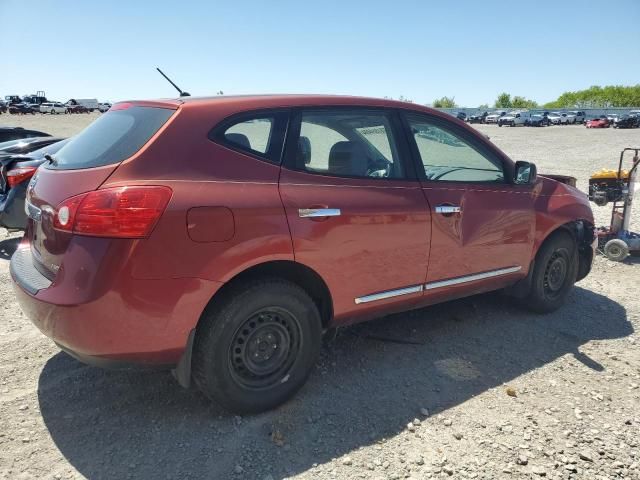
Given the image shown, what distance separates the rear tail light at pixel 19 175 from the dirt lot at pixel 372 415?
2472 millimetres

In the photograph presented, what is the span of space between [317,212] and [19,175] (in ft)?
15.8

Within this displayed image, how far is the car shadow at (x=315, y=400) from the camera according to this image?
2.60 meters

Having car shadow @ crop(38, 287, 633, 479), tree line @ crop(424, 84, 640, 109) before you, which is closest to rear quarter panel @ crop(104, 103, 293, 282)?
car shadow @ crop(38, 287, 633, 479)

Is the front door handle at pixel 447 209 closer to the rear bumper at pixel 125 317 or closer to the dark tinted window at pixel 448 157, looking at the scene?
the dark tinted window at pixel 448 157

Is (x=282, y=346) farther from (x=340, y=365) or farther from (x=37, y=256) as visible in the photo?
(x=37, y=256)

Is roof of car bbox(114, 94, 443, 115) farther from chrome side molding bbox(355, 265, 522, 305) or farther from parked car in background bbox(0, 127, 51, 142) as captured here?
parked car in background bbox(0, 127, 51, 142)

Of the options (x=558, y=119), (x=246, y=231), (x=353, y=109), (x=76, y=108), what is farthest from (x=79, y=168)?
(x=76, y=108)

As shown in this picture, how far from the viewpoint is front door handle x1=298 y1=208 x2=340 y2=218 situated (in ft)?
9.32

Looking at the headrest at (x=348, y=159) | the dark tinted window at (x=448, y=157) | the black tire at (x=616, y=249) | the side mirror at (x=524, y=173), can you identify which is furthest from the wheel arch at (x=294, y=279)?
the black tire at (x=616, y=249)

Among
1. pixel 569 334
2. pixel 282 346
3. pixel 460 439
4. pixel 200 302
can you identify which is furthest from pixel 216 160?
pixel 569 334

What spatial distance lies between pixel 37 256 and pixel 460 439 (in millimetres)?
2549

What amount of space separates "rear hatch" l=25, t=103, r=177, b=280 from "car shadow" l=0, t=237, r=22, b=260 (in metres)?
3.69

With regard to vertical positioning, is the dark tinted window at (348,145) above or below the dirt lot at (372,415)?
above

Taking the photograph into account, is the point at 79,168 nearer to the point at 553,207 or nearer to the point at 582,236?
the point at 553,207
